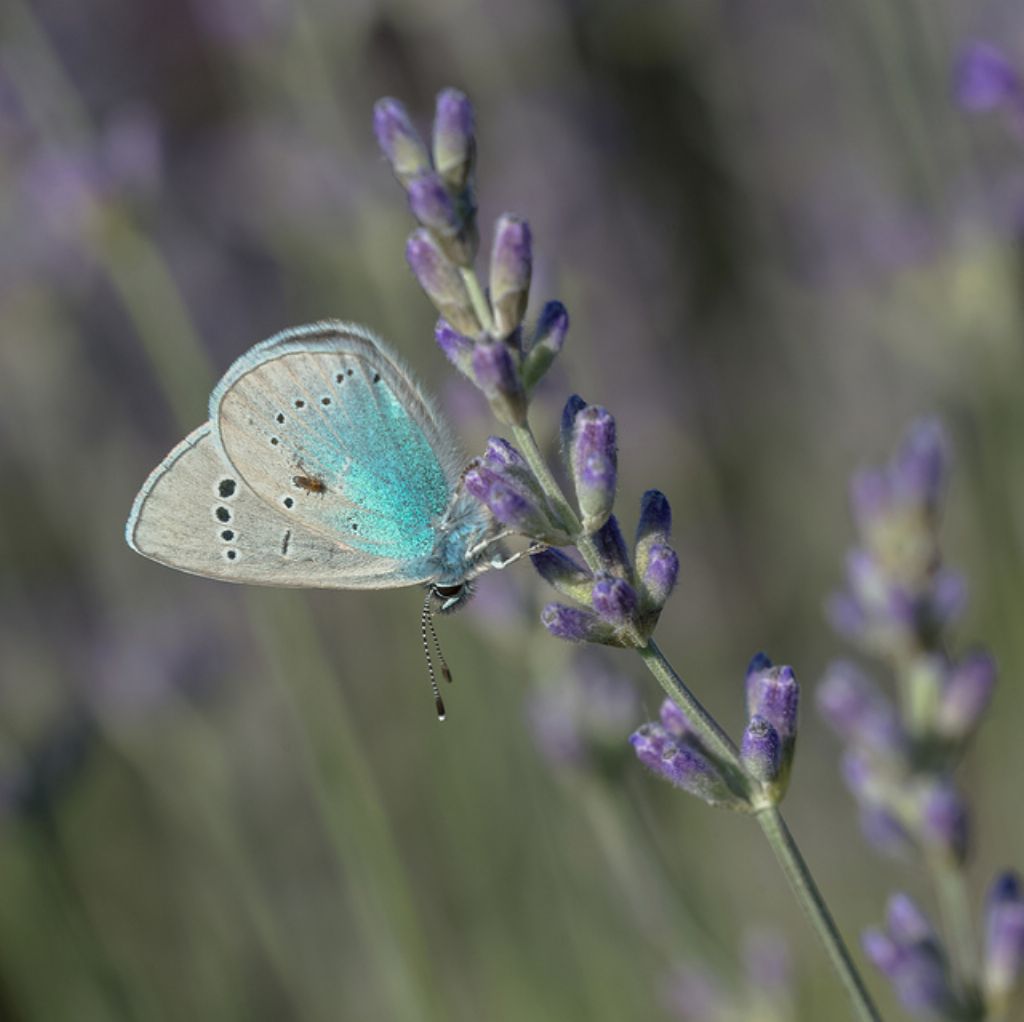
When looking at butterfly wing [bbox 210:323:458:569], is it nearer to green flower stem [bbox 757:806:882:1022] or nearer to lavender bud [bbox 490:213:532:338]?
lavender bud [bbox 490:213:532:338]


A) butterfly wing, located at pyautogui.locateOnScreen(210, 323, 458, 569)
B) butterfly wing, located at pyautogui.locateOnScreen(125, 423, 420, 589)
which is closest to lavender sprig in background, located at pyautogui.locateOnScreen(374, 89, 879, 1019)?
butterfly wing, located at pyautogui.locateOnScreen(210, 323, 458, 569)

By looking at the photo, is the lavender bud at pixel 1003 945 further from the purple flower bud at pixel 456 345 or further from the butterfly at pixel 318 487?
the purple flower bud at pixel 456 345

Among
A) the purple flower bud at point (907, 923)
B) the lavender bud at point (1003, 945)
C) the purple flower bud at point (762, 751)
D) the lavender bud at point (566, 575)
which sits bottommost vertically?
the lavender bud at point (1003, 945)

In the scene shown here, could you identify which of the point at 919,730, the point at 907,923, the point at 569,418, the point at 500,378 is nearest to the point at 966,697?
the point at 919,730

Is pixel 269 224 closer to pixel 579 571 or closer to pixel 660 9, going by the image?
pixel 660 9

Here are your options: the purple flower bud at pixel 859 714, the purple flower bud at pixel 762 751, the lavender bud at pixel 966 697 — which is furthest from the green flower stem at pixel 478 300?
the lavender bud at pixel 966 697

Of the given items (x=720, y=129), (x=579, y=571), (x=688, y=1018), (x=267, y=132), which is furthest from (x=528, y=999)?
(x=720, y=129)

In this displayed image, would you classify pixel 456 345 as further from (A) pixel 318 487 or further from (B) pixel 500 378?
(A) pixel 318 487
